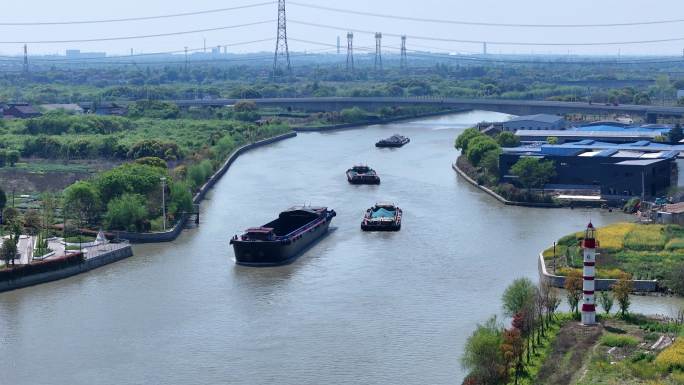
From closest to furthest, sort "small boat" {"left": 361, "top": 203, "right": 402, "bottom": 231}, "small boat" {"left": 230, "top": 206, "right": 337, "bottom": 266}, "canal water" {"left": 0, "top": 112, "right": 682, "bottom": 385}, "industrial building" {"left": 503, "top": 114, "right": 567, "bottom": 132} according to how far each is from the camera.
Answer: "canal water" {"left": 0, "top": 112, "right": 682, "bottom": 385} → "small boat" {"left": 230, "top": 206, "right": 337, "bottom": 266} → "small boat" {"left": 361, "top": 203, "right": 402, "bottom": 231} → "industrial building" {"left": 503, "top": 114, "right": 567, "bottom": 132}

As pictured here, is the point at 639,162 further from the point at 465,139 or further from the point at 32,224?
the point at 32,224

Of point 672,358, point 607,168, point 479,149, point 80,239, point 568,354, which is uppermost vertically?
point 479,149

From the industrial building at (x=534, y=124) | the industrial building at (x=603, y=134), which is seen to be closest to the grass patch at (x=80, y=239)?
the industrial building at (x=603, y=134)

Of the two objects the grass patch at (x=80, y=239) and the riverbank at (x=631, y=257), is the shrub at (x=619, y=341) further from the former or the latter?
the grass patch at (x=80, y=239)

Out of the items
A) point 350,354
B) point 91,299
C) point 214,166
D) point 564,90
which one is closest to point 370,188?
point 214,166

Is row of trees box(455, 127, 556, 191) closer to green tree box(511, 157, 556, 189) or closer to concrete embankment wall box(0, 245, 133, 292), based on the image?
green tree box(511, 157, 556, 189)

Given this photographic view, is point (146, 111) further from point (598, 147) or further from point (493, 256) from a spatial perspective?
point (493, 256)

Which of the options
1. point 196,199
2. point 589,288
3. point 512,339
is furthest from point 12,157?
point 512,339

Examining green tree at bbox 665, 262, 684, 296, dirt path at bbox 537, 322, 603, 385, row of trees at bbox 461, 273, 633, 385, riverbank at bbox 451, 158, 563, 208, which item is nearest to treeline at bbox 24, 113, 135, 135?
riverbank at bbox 451, 158, 563, 208
